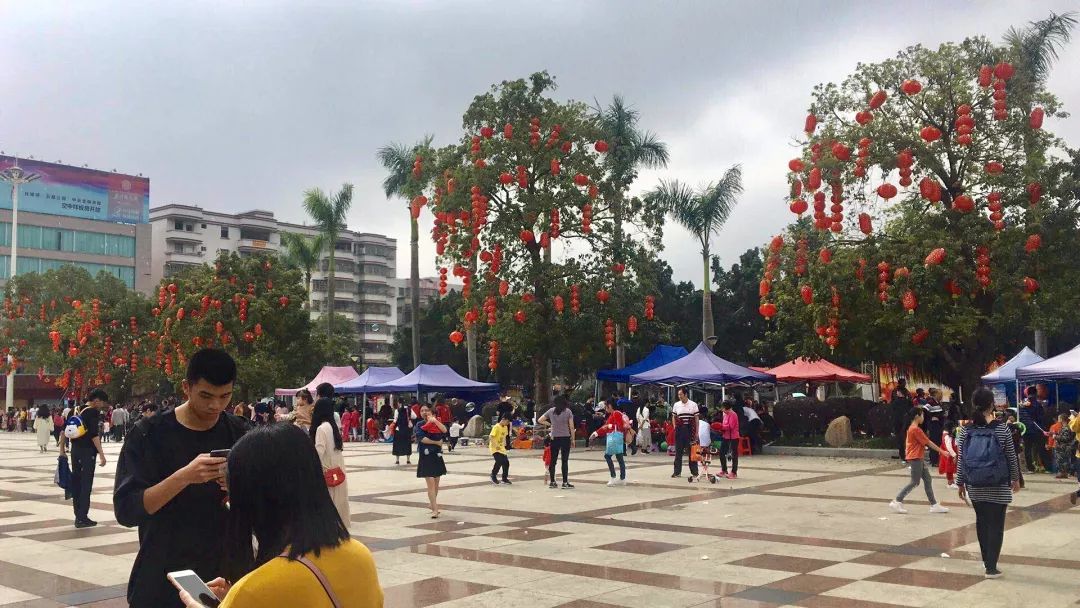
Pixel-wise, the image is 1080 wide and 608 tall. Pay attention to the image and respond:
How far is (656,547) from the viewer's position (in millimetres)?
9750

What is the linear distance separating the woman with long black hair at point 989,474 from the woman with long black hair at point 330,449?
511 cm

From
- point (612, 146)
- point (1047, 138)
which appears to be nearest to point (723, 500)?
point (1047, 138)

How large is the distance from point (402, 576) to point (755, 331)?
134 feet

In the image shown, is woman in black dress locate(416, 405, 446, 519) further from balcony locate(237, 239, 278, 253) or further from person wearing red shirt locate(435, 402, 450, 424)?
balcony locate(237, 239, 278, 253)

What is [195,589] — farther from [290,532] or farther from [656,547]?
[656,547]

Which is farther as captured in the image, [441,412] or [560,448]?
[441,412]

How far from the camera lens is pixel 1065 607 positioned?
6.90 metres

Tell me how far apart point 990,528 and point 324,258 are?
88.7 m

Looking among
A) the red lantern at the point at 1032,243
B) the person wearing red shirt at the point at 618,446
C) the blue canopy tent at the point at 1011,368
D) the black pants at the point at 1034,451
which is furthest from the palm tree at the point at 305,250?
the black pants at the point at 1034,451

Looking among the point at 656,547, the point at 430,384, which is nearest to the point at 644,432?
the point at 430,384

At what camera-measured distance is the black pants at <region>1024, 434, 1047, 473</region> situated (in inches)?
699

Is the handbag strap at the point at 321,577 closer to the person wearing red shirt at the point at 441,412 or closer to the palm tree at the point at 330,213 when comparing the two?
the person wearing red shirt at the point at 441,412

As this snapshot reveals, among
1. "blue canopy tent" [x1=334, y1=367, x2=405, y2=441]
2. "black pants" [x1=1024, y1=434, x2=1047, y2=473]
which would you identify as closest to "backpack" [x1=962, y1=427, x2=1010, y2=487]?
"black pants" [x1=1024, y1=434, x2=1047, y2=473]

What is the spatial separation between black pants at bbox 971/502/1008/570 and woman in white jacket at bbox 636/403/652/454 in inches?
678
